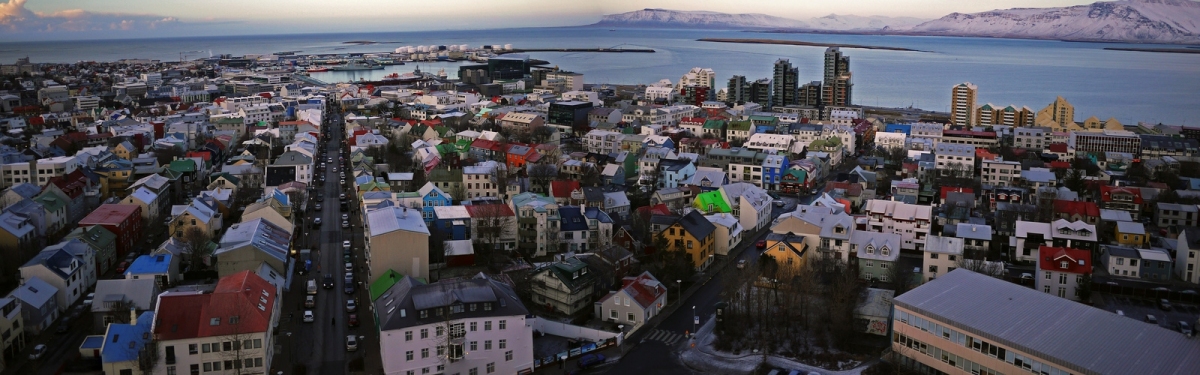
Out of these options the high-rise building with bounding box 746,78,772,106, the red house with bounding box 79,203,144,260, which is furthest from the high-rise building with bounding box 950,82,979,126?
the red house with bounding box 79,203,144,260

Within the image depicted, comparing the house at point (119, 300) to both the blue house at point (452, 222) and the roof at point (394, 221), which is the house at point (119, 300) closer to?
the roof at point (394, 221)

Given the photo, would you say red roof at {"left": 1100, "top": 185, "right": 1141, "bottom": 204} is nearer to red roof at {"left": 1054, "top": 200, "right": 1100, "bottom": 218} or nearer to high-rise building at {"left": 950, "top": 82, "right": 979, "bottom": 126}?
red roof at {"left": 1054, "top": 200, "right": 1100, "bottom": 218}

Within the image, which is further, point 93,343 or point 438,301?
point 93,343

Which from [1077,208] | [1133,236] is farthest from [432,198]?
[1133,236]

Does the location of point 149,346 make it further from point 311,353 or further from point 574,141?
point 574,141

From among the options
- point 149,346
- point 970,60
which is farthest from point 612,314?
point 970,60

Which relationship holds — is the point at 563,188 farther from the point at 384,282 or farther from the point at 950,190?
the point at 950,190

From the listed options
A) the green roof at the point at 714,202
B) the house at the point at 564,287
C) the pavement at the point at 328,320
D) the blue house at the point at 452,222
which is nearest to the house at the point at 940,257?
the green roof at the point at 714,202
